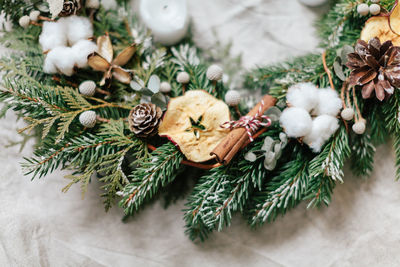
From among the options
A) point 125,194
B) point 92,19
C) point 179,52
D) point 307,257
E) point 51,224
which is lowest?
point 307,257

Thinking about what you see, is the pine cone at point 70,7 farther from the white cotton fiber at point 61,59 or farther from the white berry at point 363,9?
the white berry at point 363,9

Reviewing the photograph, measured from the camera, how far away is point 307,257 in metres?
0.85

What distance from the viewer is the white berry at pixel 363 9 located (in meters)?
0.73

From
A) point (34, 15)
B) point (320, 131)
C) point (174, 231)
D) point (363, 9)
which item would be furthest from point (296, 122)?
point (34, 15)

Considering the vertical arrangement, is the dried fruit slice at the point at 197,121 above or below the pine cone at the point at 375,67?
below

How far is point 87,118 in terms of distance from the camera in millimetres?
699

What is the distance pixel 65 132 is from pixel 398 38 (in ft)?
2.55

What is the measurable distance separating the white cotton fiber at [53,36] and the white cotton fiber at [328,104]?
1.98ft

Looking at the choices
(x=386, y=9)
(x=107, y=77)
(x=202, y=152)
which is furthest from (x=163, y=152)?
(x=386, y=9)

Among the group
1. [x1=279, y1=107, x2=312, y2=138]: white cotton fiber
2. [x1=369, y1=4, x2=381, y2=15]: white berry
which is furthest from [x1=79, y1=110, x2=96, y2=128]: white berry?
[x1=369, y1=4, x2=381, y2=15]: white berry

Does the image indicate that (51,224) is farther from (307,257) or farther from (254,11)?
(254,11)

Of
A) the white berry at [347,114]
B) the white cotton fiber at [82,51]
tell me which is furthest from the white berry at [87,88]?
the white berry at [347,114]

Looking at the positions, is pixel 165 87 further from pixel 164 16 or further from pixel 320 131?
pixel 320 131

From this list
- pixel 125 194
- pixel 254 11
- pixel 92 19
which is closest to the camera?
pixel 125 194
